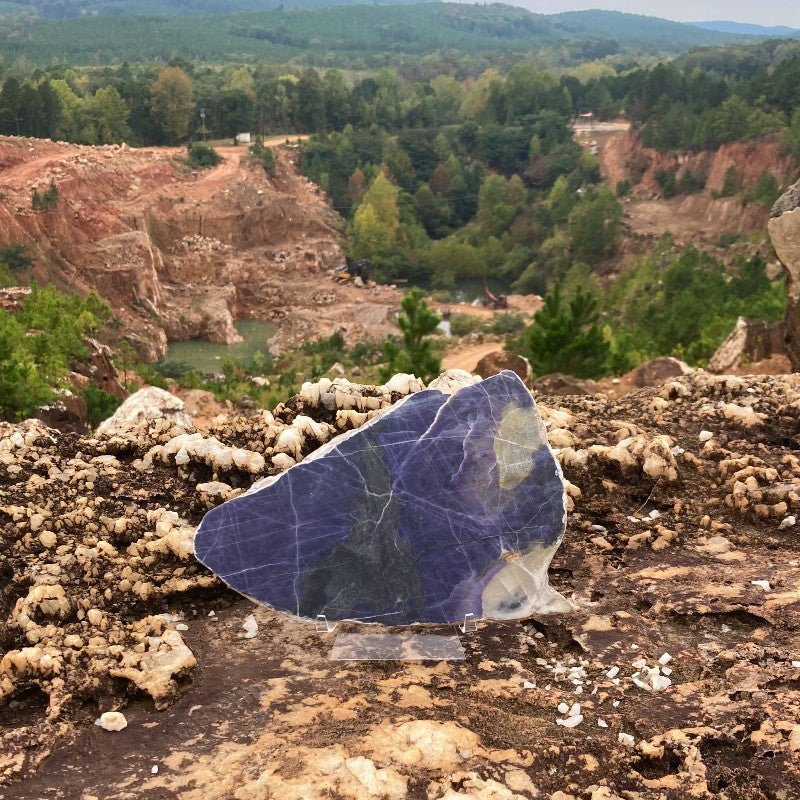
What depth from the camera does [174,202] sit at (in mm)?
43094

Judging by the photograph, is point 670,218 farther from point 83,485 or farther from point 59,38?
point 59,38

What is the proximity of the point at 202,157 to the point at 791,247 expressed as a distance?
3915 centimetres

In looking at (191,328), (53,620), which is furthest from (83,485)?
(191,328)

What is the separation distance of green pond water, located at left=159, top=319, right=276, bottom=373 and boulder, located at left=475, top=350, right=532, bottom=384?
56.6 ft

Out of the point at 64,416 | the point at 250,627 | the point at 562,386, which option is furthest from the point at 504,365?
the point at 250,627

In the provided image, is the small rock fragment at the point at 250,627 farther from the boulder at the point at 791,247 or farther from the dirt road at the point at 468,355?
the dirt road at the point at 468,355

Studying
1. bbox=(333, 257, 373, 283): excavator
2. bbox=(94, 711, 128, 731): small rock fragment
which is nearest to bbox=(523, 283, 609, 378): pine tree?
bbox=(94, 711, 128, 731): small rock fragment

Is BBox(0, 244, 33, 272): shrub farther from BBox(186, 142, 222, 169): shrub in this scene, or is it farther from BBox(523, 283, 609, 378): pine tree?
BBox(523, 283, 609, 378): pine tree

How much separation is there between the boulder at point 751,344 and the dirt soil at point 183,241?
22.7 meters

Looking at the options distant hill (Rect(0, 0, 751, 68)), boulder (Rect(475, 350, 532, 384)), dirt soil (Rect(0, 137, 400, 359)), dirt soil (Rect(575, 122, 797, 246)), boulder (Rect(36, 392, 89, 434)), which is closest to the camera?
boulder (Rect(36, 392, 89, 434))

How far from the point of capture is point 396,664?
17.6 feet

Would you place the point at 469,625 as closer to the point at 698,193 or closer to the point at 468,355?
the point at 468,355

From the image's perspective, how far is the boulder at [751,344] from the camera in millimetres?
14484

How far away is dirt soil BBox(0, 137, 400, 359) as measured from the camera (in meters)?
36.5
